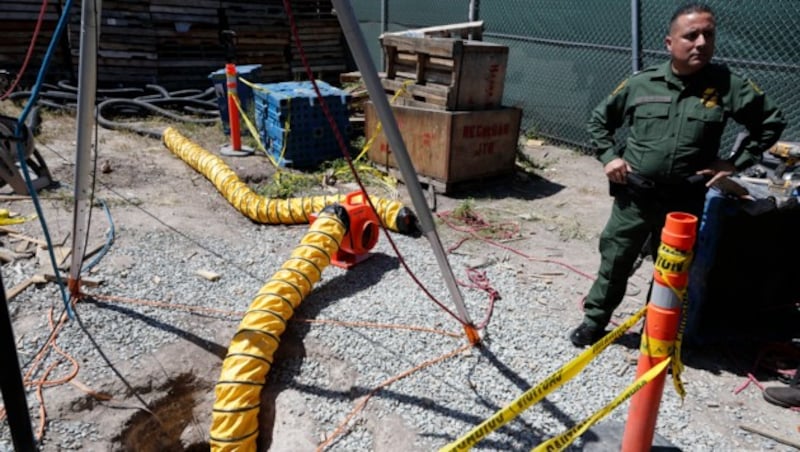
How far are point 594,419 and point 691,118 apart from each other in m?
1.99

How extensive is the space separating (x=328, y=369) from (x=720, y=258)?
2728mm

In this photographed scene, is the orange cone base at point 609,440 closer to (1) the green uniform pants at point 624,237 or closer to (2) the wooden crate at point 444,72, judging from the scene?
(1) the green uniform pants at point 624,237

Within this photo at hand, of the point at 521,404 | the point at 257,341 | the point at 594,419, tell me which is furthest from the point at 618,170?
the point at 257,341

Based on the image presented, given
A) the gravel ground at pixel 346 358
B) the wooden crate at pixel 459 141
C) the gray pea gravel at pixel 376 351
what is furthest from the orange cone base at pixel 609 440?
the wooden crate at pixel 459 141

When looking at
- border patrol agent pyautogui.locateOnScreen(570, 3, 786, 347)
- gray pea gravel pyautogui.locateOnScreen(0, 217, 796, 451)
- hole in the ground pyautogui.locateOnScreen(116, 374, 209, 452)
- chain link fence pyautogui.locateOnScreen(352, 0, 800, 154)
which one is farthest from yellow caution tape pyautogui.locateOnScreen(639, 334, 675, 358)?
chain link fence pyautogui.locateOnScreen(352, 0, 800, 154)

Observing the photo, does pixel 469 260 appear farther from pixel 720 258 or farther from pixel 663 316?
pixel 663 316

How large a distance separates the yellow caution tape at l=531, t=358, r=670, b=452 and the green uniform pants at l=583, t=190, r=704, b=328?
144 cm

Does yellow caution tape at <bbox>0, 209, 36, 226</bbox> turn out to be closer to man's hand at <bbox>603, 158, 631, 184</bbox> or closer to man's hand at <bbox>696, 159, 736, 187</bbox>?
man's hand at <bbox>603, 158, 631, 184</bbox>

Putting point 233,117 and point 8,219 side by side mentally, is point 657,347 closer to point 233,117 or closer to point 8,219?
point 8,219

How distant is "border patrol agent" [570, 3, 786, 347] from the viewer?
10.6ft

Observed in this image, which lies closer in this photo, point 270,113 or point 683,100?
point 683,100

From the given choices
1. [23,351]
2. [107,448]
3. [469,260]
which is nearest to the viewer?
[107,448]

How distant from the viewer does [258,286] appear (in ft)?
15.2

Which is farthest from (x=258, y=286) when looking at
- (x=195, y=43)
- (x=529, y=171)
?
(x=195, y=43)
